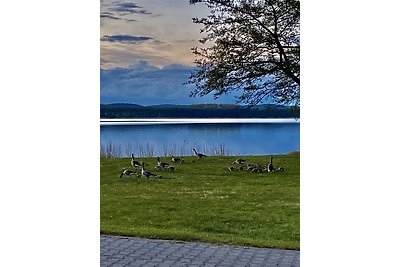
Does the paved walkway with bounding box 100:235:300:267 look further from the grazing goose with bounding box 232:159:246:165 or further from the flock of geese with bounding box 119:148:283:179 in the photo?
the grazing goose with bounding box 232:159:246:165

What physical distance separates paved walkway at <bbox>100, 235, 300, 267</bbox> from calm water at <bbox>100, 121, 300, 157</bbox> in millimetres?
655

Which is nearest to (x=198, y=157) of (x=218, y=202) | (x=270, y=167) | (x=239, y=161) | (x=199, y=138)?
(x=199, y=138)

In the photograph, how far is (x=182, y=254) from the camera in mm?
4609

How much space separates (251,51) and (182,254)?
1508 mm

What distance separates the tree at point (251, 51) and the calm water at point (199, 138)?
0.22 metres
